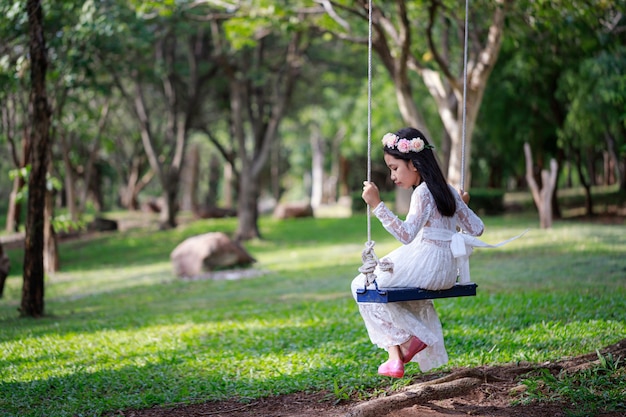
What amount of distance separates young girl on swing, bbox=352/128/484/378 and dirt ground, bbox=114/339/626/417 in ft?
1.10

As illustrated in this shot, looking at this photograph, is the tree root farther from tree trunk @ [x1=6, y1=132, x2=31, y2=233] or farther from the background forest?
tree trunk @ [x1=6, y1=132, x2=31, y2=233]

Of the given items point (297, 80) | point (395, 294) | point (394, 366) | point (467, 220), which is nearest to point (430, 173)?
point (467, 220)

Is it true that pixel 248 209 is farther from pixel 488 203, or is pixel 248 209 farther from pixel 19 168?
pixel 488 203

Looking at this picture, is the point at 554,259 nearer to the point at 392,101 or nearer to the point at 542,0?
the point at 542,0

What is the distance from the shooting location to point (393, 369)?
423cm

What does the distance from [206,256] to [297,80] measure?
12.1 m

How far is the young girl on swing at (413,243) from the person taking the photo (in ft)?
13.8

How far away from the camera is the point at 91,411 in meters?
4.73

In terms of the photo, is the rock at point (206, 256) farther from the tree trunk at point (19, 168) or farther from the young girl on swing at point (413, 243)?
the young girl on swing at point (413, 243)

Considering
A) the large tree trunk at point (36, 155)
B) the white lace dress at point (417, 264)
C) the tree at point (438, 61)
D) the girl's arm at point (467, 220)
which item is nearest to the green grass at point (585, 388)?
the white lace dress at point (417, 264)

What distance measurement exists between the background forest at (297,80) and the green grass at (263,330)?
192 cm

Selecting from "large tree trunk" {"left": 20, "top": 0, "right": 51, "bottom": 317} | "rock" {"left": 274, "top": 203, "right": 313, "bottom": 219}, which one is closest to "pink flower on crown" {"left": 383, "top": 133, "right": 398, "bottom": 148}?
"large tree trunk" {"left": 20, "top": 0, "right": 51, "bottom": 317}

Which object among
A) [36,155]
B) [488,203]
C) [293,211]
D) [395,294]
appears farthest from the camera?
[293,211]

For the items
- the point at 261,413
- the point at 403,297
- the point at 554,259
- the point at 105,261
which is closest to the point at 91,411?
the point at 261,413
